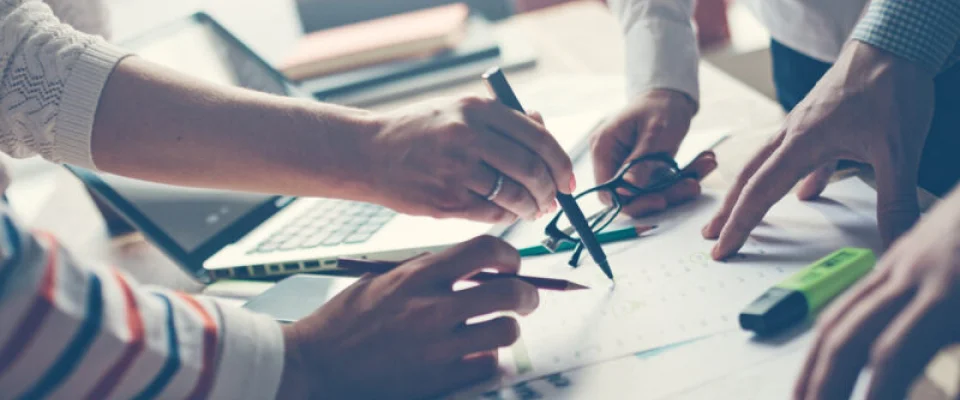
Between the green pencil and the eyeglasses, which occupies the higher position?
the eyeglasses

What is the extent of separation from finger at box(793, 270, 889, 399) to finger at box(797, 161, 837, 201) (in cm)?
33

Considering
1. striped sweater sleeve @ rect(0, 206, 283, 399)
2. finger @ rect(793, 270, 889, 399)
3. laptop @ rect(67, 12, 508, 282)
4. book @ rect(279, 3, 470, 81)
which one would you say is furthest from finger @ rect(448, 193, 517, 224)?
book @ rect(279, 3, 470, 81)

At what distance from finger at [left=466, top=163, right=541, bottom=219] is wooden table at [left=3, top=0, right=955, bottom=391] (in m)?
0.26

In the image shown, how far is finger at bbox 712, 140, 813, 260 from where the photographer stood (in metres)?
0.69

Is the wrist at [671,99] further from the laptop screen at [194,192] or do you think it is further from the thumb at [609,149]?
the laptop screen at [194,192]

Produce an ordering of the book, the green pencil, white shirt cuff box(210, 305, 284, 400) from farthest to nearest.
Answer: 1. the book
2. the green pencil
3. white shirt cuff box(210, 305, 284, 400)

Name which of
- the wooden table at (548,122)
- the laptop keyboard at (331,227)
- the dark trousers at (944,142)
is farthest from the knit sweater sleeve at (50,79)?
the dark trousers at (944,142)

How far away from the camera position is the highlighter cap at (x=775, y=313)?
0.55m

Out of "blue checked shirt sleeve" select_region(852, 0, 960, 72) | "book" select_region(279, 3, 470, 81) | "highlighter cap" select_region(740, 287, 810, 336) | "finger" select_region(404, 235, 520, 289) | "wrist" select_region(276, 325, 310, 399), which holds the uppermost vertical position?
"blue checked shirt sleeve" select_region(852, 0, 960, 72)

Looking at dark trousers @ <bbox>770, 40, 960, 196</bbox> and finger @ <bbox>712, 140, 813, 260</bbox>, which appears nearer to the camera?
finger @ <bbox>712, 140, 813, 260</bbox>

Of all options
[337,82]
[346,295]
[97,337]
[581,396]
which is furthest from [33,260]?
[337,82]

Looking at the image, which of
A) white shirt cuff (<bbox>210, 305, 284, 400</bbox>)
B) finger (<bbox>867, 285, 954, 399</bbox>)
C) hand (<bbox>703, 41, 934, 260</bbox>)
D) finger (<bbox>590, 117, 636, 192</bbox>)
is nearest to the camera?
finger (<bbox>867, 285, 954, 399</bbox>)

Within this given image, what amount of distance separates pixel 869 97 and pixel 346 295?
441 millimetres

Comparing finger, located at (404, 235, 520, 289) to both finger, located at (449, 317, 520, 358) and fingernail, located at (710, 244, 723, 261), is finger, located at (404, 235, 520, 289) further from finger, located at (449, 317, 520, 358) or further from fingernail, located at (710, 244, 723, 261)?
fingernail, located at (710, 244, 723, 261)
